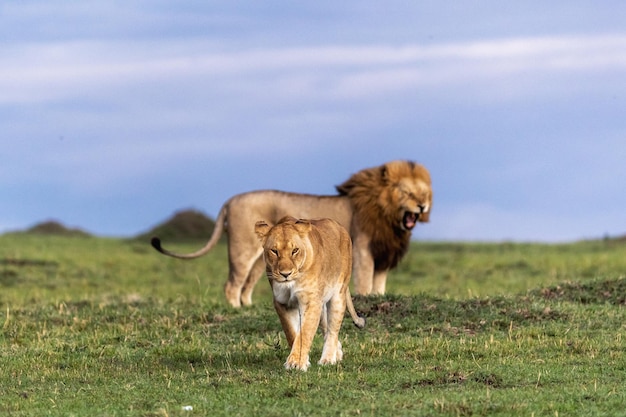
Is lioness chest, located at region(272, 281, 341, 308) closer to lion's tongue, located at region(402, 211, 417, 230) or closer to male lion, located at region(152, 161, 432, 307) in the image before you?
male lion, located at region(152, 161, 432, 307)

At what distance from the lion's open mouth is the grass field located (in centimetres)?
206

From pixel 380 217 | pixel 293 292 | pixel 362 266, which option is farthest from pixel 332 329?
pixel 380 217

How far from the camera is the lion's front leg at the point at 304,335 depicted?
29.3 feet

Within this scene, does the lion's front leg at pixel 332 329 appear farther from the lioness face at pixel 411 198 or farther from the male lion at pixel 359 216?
the lioness face at pixel 411 198

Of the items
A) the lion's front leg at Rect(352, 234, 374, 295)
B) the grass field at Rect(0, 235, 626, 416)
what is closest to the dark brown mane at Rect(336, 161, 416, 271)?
the lion's front leg at Rect(352, 234, 374, 295)

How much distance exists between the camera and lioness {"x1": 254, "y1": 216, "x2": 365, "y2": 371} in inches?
342

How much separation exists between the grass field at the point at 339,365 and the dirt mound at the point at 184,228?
57.4 feet

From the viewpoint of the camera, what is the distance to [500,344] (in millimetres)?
10781

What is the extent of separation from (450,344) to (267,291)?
12623 mm

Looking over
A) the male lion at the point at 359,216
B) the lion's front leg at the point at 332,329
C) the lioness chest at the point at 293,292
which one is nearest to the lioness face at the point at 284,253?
the lioness chest at the point at 293,292

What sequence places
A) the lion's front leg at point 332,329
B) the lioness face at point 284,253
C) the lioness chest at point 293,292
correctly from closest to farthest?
the lioness face at point 284,253, the lioness chest at point 293,292, the lion's front leg at point 332,329

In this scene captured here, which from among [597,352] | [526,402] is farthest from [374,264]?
[526,402]

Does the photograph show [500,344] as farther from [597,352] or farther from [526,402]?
[526,402]

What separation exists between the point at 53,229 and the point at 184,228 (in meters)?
8.03
